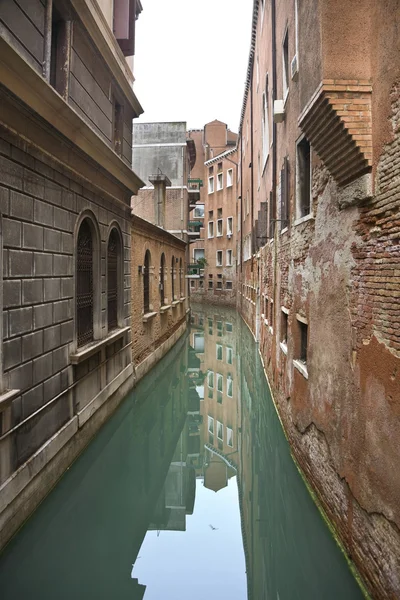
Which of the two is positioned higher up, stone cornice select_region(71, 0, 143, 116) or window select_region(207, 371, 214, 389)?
stone cornice select_region(71, 0, 143, 116)

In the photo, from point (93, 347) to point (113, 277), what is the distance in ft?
7.82

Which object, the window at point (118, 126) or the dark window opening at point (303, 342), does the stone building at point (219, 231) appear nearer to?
the window at point (118, 126)

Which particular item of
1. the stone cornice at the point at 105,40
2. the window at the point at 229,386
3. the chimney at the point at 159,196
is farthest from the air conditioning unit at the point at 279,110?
the chimney at the point at 159,196

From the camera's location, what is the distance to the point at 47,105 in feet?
16.0

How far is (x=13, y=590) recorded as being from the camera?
147 inches

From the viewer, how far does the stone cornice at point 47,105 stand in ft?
13.1

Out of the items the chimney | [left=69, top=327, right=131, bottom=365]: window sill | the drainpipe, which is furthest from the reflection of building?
the drainpipe

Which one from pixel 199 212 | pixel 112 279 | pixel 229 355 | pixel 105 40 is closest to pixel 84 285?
pixel 112 279

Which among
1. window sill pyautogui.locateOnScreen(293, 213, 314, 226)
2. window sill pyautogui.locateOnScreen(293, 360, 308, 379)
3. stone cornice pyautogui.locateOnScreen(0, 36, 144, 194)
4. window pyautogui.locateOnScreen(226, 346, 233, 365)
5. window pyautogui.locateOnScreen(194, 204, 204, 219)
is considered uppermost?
window pyautogui.locateOnScreen(194, 204, 204, 219)

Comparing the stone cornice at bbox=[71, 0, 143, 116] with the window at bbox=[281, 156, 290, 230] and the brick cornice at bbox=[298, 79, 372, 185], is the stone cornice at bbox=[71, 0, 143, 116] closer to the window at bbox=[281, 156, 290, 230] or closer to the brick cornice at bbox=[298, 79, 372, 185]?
the window at bbox=[281, 156, 290, 230]

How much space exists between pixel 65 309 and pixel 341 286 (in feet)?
12.1

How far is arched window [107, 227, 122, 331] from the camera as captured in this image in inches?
338

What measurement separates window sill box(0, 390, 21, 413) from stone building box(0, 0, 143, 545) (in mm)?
14

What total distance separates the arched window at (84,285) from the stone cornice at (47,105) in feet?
3.82
